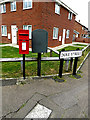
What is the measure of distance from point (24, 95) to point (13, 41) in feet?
36.6

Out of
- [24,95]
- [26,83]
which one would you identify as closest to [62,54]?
[26,83]

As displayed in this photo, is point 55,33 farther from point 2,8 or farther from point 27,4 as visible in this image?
Answer: point 2,8

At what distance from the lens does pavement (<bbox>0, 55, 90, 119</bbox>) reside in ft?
7.42

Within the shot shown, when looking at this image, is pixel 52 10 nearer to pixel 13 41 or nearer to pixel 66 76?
pixel 13 41

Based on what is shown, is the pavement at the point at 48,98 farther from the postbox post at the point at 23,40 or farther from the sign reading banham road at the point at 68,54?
the postbox post at the point at 23,40

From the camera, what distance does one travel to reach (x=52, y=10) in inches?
426

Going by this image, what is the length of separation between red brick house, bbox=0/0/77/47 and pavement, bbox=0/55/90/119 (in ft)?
26.0

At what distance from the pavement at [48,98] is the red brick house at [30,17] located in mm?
7933

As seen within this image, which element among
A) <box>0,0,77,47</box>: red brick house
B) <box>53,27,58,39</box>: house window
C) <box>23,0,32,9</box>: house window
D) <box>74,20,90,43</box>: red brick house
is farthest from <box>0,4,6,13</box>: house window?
<box>74,20,90,43</box>: red brick house

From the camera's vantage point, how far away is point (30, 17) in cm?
1051

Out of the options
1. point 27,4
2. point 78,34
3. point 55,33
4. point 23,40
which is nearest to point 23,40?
point 23,40

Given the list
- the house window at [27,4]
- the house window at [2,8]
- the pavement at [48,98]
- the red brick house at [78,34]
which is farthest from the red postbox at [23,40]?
the red brick house at [78,34]

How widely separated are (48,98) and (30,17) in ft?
32.2

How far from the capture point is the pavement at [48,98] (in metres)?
2.26
